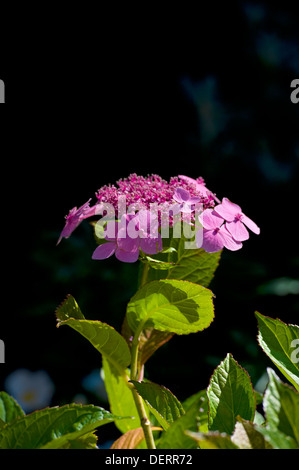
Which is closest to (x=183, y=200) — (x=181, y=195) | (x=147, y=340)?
(x=181, y=195)

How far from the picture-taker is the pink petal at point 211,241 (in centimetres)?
59

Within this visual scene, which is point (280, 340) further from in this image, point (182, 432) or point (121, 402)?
point (121, 402)

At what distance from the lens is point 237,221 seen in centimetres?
63

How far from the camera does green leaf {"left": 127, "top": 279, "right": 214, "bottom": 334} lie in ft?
1.96

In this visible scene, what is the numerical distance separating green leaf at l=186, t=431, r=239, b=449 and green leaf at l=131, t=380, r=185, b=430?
15cm

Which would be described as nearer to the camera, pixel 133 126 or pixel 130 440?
pixel 130 440

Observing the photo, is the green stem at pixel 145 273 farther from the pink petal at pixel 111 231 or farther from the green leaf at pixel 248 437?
the green leaf at pixel 248 437

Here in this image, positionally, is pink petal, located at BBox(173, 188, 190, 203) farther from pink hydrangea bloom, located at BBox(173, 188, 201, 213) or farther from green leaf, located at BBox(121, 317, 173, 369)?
green leaf, located at BBox(121, 317, 173, 369)

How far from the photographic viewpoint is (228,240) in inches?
23.7

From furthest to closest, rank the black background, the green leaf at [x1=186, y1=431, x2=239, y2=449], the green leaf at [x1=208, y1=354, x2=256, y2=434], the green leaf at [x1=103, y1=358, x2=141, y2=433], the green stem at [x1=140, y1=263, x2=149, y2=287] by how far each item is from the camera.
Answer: the black background
the green leaf at [x1=103, y1=358, x2=141, y2=433]
the green stem at [x1=140, y1=263, x2=149, y2=287]
the green leaf at [x1=208, y1=354, x2=256, y2=434]
the green leaf at [x1=186, y1=431, x2=239, y2=449]

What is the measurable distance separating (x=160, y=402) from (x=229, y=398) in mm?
78

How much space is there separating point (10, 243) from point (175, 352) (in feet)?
2.38

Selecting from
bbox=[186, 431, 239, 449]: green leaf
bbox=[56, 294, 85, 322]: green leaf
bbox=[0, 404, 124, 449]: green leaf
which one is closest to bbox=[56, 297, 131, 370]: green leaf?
bbox=[56, 294, 85, 322]: green leaf

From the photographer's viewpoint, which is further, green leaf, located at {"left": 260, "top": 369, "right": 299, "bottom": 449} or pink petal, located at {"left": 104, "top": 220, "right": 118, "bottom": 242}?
pink petal, located at {"left": 104, "top": 220, "right": 118, "bottom": 242}
